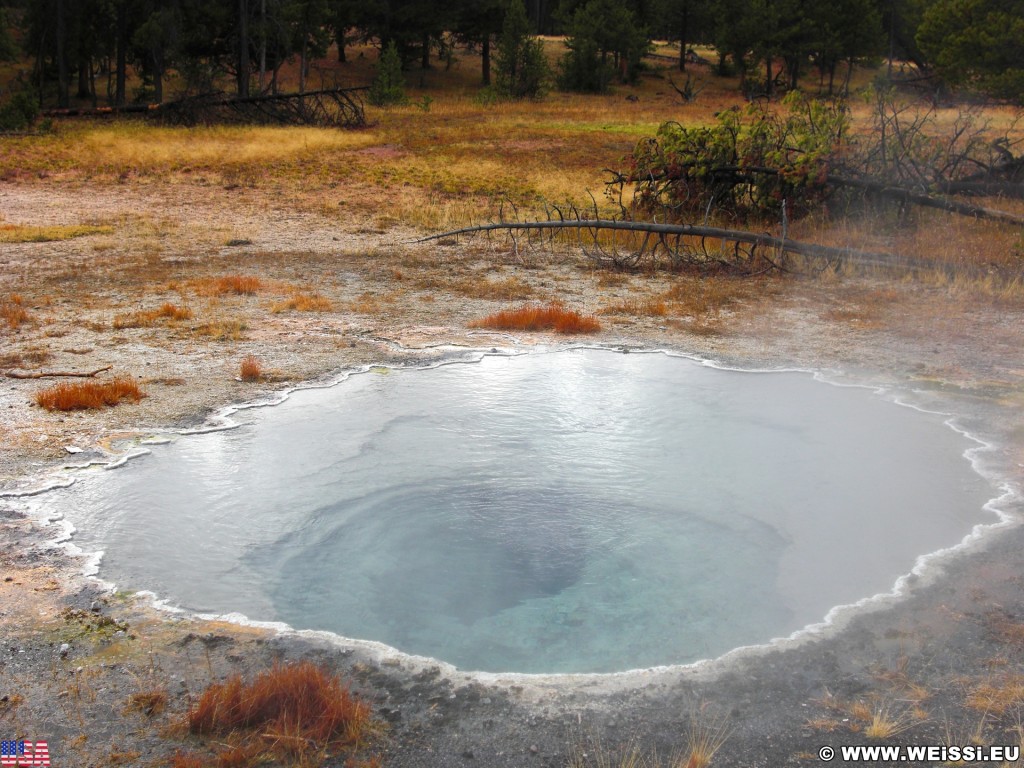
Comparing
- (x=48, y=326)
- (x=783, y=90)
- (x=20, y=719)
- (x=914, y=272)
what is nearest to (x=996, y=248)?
(x=914, y=272)

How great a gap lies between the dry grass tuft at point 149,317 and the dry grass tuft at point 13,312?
900 millimetres

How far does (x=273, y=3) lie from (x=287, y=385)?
3485 cm

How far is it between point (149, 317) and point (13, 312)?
142 centimetres

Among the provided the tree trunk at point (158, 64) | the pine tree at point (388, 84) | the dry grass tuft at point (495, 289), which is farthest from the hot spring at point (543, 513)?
the pine tree at point (388, 84)

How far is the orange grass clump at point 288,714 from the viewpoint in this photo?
11.4ft

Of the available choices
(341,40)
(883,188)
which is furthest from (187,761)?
(341,40)

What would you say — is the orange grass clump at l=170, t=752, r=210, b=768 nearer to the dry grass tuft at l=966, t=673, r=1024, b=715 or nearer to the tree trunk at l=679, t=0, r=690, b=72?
the dry grass tuft at l=966, t=673, r=1024, b=715

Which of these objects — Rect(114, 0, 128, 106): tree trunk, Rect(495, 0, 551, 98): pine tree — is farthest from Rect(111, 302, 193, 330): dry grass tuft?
Rect(495, 0, 551, 98): pine tree

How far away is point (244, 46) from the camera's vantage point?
36312 mm

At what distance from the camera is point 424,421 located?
6980mm

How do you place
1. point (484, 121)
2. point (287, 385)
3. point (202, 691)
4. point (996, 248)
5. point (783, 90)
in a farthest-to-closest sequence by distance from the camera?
1. point (783, 90)
2. point (484, 121)
3. point (996, 248)
4. point (287, 385)
5. point (202, 691)

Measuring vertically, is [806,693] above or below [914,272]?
below

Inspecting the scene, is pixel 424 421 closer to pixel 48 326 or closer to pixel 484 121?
pixel 48 326

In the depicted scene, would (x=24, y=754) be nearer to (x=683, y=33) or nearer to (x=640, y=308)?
(x=640, y=308)
